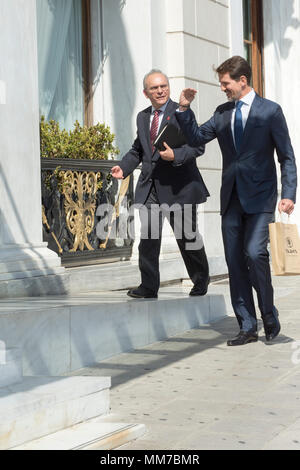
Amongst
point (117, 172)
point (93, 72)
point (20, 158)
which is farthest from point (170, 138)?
point (93, 72)

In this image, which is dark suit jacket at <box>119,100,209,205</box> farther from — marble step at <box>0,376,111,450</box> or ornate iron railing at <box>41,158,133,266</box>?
marble step at <box>0,376,111,450</box>

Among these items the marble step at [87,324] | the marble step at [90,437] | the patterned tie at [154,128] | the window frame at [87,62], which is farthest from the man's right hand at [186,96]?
the window frame at [87,62]

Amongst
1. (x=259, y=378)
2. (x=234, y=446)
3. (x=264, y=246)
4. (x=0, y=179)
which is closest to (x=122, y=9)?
(x=0, y=179)

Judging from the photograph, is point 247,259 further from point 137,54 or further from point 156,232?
Result: point 137,54

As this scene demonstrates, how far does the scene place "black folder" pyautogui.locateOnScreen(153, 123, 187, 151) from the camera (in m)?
7.76

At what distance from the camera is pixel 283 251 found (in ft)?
22.3

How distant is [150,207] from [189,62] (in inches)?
156

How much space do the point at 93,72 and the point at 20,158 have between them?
3.29 m

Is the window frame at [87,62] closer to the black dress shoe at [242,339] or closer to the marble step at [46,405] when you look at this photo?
the black dress shoe at [242,339]

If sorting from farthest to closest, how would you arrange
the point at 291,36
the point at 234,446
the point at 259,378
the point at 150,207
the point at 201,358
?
the point at 291,36, the point at 150,207, the point at 201,358, the point at 259,378, the point at 234,446

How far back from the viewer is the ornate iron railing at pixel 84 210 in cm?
959

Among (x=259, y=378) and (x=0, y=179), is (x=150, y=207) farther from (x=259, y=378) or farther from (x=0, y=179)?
(x=259, y=378)

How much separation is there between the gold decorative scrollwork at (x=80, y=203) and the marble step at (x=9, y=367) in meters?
4.95

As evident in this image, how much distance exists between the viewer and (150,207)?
26.4ft
